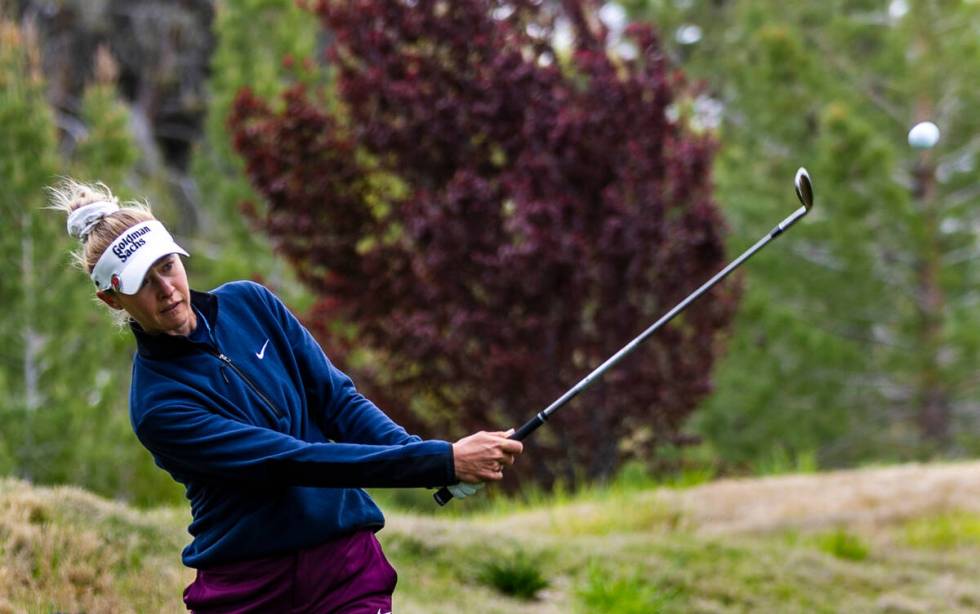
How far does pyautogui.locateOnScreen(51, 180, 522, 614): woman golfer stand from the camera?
322 cm

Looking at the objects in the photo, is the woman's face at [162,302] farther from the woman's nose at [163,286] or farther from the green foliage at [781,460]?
the green foliage at [781,460]

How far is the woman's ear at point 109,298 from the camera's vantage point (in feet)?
11.1

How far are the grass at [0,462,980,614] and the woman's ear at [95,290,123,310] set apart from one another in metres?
1.74

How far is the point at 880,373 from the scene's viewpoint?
17.3 meters

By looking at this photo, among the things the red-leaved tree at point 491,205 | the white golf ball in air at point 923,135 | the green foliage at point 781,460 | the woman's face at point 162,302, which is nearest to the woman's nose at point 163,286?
the woman's face at point 162,302

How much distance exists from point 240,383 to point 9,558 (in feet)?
7.33

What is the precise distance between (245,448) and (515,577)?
4266mm

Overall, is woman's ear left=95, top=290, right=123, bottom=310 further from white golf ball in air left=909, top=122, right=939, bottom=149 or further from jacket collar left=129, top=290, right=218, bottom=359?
white golf ball in air left=909, top=122, right=939, bottom=149

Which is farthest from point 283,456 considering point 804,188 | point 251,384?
point 804,188

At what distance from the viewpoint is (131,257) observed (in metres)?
3.28

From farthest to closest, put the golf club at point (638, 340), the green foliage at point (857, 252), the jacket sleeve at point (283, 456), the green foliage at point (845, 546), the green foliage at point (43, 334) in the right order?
the green foliage at point (857, 252) < the green foliage at point (43, 334) < the green foliage at point (845, 546) < the golf club at point (638, 340) < the jacket sleeve at point (283, 456)

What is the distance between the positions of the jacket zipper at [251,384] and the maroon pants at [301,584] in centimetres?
38

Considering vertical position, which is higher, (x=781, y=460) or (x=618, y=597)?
(x=781, y=460)

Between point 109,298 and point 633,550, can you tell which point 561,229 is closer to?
point 633,550
